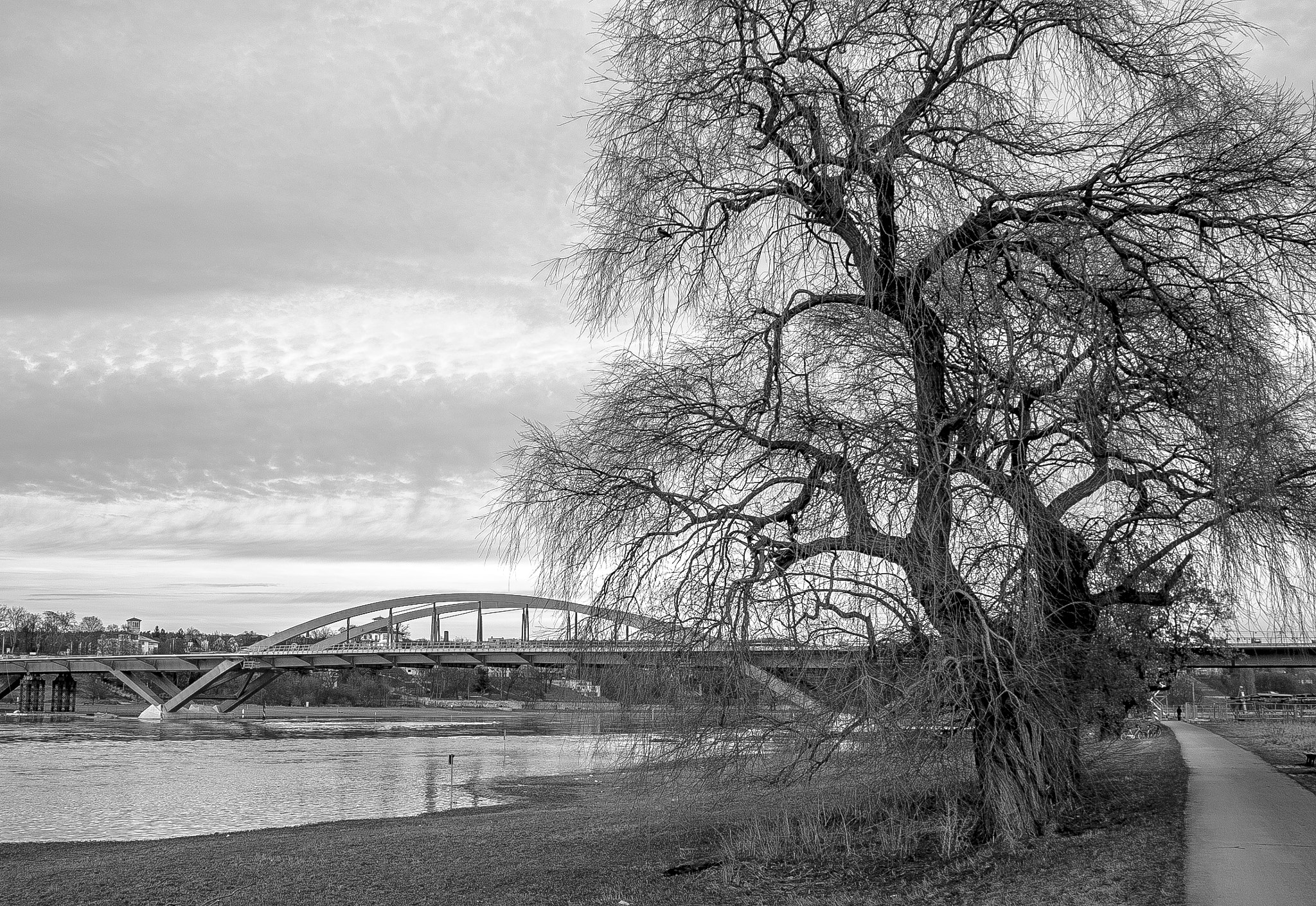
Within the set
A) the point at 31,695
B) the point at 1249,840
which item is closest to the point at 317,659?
the point at 31,695

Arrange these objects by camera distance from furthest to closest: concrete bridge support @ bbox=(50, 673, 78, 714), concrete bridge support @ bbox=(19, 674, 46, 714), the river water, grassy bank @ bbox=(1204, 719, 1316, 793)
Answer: concrete bridge support @ bbox=(50, 673, 78, 714) → concrete bridge support @ bbox=(19, 674, 46, 714) → the river water → grassy bank @ bbox=(1204, 719, 1316, 793)

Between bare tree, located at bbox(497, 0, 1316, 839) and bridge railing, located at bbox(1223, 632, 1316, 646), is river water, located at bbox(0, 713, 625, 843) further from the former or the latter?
bridge railing, located at bbox(1223, 632, 1316, 646)

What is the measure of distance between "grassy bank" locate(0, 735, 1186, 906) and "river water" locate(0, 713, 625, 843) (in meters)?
1.43

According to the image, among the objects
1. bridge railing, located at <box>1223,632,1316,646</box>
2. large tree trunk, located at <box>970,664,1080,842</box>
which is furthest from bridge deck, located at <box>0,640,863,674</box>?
bridge railing, located at <box>1223,632,1316,646</box>

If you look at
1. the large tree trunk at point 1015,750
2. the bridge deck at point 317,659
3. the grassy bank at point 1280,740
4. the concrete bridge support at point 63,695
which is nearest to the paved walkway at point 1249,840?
the grassy bank at point 1280,740

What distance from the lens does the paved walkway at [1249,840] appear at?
8.52 metres

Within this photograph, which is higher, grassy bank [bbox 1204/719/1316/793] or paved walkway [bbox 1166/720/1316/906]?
paved walkway [bbox 1166/720/1316/906]

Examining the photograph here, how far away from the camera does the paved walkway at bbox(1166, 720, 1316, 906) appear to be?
335 inches

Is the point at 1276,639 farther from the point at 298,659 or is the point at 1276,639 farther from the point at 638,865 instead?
the point at 298,659

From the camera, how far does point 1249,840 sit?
11.2m

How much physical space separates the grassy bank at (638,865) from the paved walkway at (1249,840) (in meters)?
0.28

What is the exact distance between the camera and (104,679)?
135m

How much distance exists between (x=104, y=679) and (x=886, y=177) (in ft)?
486

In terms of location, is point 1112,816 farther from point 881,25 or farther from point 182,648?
point 182,648
